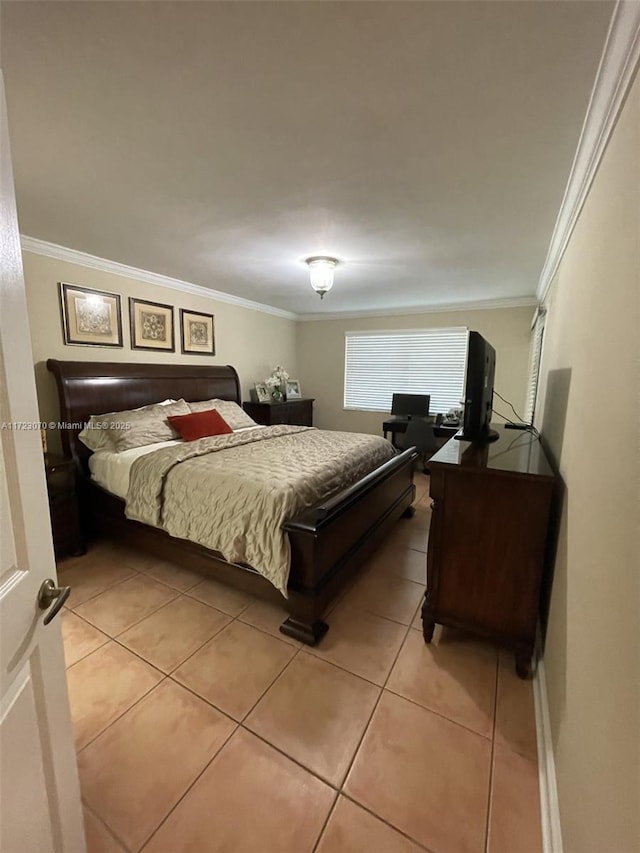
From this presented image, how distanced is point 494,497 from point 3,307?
1762 millimetres

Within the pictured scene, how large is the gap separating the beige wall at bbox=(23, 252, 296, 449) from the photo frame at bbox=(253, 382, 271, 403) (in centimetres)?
11

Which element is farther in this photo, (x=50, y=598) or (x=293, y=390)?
(x=293, y=390)

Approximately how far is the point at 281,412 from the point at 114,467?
2.50 meters

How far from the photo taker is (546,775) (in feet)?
3.86

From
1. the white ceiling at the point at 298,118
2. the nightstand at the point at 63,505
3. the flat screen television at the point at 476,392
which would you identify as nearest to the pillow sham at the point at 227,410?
the nightstand at the point at 63,505

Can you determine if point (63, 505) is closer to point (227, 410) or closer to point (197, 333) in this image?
point (227, 410)

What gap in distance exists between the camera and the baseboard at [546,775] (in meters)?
1.01

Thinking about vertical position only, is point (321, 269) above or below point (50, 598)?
above

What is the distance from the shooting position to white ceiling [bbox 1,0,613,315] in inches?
38.3

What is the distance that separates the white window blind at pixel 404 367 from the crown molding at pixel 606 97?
9.82 ft

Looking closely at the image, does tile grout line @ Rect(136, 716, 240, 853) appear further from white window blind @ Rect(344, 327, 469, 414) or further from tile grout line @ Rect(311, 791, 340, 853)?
white window blind @ Rect(344, 327, 469, 414)

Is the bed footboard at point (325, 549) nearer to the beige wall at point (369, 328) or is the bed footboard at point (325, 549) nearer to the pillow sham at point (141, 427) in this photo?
the pillow sham at point (141, 427)

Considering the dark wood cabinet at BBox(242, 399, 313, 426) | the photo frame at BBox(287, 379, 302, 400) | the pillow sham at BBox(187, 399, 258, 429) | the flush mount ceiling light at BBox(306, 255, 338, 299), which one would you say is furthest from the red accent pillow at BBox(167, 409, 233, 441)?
the photo frame at BBox(287, 379, 302, 400)

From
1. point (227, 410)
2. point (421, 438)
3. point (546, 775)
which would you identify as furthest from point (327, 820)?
point (421, 438)
